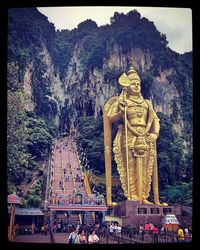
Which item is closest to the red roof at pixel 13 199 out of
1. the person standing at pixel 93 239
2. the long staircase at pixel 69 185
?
the long staircase at pixel 69 185

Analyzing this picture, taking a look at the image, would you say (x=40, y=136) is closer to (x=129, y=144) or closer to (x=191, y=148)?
(x=129, y=144)

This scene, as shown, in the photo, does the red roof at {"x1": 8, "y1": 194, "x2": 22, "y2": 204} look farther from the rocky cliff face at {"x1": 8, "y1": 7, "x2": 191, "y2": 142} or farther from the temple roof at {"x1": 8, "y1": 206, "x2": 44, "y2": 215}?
the rocky cliff face at {"x1": 8, "y1": 7, "x2": 191, "y2": 142}

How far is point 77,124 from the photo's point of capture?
43.5 feet

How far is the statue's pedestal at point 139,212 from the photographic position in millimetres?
12555

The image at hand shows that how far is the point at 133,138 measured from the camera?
13.2 metres

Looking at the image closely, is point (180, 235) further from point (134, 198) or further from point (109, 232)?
point (109, 232)

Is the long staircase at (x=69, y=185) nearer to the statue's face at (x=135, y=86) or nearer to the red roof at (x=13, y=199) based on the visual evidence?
the red roof at (x=13, y=199)

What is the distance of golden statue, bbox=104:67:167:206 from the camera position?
1316 cm

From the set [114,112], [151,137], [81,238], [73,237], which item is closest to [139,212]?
[81,238]

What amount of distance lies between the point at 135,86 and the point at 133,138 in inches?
51.3

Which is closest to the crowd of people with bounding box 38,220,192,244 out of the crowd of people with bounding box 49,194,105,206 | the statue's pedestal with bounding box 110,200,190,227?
the statue's pedestal with bounding box 110,200,190,227

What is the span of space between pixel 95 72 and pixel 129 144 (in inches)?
80.7

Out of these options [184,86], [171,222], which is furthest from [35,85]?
[171,222]

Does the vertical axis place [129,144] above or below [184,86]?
below
